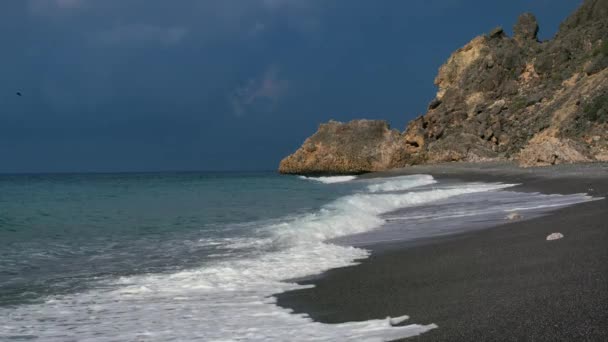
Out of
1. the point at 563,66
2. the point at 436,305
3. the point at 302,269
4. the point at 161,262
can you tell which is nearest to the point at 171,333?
the point at 436,305

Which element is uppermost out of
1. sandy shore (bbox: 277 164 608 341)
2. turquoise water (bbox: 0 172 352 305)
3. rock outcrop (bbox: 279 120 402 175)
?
rock outcrop (bbox: 279 120 402 175)

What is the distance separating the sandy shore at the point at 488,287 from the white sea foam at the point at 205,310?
0.36 meters

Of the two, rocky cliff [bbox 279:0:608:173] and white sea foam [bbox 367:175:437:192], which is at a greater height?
rocky cliff [bbox 279:0:608:173]

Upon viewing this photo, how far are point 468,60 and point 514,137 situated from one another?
30.6 m

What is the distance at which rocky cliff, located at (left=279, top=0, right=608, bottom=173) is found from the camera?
6050cm

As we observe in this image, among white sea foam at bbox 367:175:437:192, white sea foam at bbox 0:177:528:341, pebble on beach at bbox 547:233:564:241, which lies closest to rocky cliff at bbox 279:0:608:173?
white sea foam at bbox 367:175:437:192

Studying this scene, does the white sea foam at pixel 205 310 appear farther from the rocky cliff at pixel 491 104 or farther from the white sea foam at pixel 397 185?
the rocky cliff at pixel 491 104

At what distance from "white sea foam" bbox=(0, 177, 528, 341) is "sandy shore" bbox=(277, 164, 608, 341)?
365 millimetres

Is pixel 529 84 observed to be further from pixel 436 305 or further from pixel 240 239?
pixel 436 305

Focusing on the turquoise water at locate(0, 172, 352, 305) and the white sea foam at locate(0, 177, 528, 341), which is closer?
the white sea foam at locate(0, 177, 528, 341)

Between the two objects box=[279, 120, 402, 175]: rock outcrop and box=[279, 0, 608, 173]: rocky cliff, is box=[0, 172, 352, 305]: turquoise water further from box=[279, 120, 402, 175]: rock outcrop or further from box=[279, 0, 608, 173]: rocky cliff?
box=[279, 120, 402, 175]: rock outcrop

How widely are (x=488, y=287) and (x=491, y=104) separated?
74.7 m

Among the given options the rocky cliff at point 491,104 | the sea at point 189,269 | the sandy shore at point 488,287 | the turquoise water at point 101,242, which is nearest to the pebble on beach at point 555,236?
the sandy shore at point 488,287

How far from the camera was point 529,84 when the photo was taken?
7425cm
